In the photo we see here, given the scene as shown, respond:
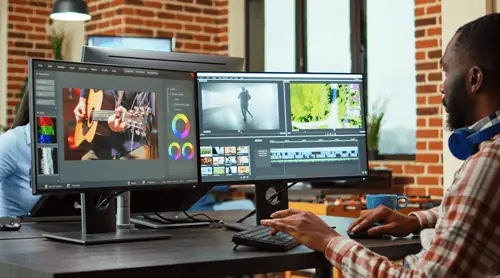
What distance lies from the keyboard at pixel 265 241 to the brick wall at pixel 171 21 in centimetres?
434

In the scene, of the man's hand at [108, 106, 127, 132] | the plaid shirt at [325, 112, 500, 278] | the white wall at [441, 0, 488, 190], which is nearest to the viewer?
the plaid shirt at [325, 112, 500, 278]

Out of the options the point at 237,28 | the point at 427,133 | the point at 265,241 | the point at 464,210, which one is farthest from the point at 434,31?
the point at 464,210

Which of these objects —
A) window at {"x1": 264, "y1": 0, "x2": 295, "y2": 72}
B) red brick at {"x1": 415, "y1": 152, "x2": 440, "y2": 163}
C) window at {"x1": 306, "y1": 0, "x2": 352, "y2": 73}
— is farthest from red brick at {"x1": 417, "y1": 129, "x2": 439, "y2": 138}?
window at {"x1": 264, "y1": 0, "x2": 295, "y2": 72}

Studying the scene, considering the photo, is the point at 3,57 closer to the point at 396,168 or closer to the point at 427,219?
the point at 396,168

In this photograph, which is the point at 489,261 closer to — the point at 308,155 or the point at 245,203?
the point at 308,155

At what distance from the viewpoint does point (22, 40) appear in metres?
7.15

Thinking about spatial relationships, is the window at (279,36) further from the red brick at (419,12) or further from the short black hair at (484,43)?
the short black hair at (484,43)

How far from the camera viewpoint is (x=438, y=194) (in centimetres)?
496

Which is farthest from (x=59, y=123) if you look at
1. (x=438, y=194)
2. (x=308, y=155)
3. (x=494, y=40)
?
(x=438, y=194)

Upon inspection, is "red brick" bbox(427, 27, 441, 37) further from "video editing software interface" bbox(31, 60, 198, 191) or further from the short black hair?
the short black hair

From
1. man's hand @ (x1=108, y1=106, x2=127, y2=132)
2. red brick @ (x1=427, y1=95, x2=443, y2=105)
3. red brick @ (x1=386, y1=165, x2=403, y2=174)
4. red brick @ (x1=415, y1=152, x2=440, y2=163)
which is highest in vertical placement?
red brick @ (x1=427, y1=95, x2=443, y2=105)

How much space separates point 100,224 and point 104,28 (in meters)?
4.35

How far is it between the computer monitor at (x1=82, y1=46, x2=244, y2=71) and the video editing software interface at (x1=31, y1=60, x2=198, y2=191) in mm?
352

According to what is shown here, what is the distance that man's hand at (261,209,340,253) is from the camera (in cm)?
186
